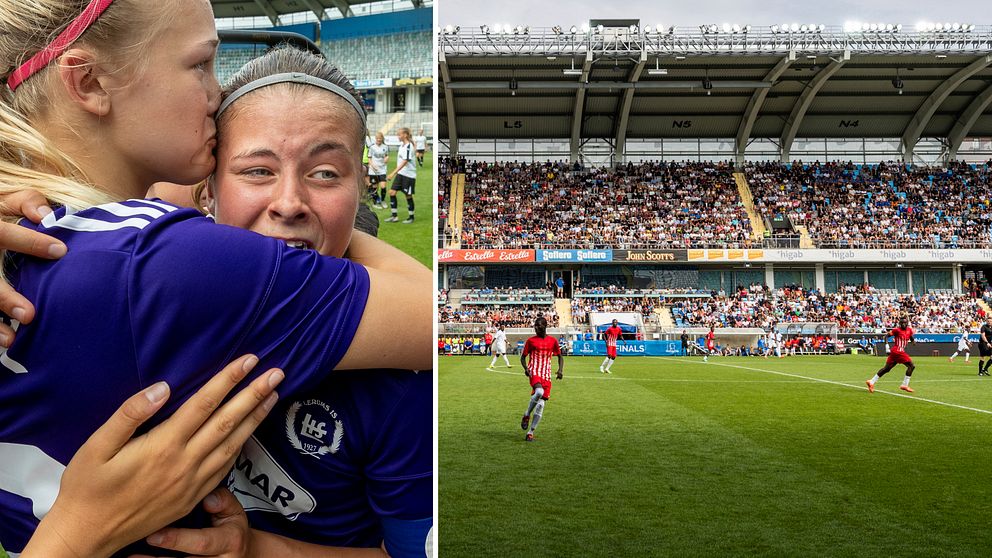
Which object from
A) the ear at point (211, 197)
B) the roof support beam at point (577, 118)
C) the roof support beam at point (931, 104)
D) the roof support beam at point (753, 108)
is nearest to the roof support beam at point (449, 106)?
the roof support beam at point (577, 118)

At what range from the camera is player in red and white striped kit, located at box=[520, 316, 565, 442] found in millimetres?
8289

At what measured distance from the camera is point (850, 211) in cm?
3023

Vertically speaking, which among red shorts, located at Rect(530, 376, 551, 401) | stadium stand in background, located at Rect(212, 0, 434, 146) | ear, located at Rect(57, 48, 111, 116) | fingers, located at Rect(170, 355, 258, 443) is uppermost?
stadium stand in background, located at Rect(212, 0, 434, 146)

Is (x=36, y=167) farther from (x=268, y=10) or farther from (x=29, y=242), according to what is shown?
(x=268, y=10)

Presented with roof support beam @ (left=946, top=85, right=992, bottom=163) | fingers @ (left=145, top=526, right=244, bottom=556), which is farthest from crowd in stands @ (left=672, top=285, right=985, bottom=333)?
fingers @ (left=145, top=526, right=244, bottom=556)

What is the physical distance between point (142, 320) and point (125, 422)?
5.1 inches

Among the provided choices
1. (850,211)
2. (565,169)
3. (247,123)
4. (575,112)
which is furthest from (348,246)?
(850,211)

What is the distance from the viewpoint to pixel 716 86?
82.5ft

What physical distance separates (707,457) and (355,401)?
6.79m

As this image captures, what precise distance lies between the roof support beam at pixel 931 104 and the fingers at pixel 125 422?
27870 mm

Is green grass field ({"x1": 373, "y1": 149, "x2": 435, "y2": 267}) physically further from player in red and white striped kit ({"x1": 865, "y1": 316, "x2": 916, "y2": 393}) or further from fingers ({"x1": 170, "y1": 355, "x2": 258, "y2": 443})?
player in red and white striped kit ({"x1": 865, "y1": 316, "x2": 916, "y2": 393})

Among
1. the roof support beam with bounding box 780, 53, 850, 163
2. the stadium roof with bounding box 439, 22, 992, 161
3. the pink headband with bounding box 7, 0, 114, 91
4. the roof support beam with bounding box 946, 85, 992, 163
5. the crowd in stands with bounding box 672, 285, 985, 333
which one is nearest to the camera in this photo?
the pink headband with bounding box 7, 0, 114, 91

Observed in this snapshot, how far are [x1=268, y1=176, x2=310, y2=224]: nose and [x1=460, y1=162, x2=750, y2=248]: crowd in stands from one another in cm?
2733

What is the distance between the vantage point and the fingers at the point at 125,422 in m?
0.95
